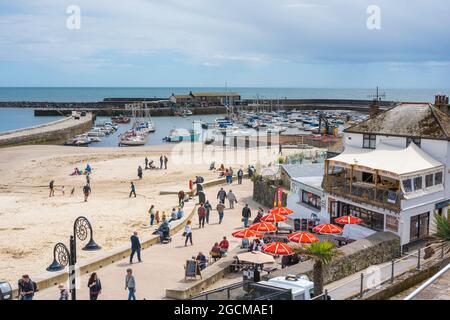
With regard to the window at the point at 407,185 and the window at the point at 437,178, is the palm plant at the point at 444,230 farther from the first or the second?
the window at the point at 437,178

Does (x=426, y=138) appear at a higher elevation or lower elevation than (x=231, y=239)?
higher

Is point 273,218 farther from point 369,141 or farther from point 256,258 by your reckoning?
point 369,141

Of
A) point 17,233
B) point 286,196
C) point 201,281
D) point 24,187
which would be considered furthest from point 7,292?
point 24,187

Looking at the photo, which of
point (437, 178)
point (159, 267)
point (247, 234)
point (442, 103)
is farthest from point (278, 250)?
point (442, 103)

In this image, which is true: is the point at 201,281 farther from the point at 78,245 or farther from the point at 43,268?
the point at 78,245

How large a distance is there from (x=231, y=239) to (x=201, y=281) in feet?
21.6

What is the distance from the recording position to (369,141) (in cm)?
2336

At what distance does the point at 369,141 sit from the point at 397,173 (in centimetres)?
441

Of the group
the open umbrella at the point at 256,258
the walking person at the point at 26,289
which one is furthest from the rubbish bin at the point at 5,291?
the open umbrella at the point at 256,258

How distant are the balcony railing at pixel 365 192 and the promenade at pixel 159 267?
4450 millimetres

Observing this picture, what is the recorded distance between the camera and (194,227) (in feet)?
77.9

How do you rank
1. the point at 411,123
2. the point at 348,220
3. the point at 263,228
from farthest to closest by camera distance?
the point at 411,123 < the point at 348,220 < the point at 263,228

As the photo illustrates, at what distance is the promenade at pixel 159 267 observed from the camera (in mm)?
15203

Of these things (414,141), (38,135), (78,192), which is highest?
(414,141)
